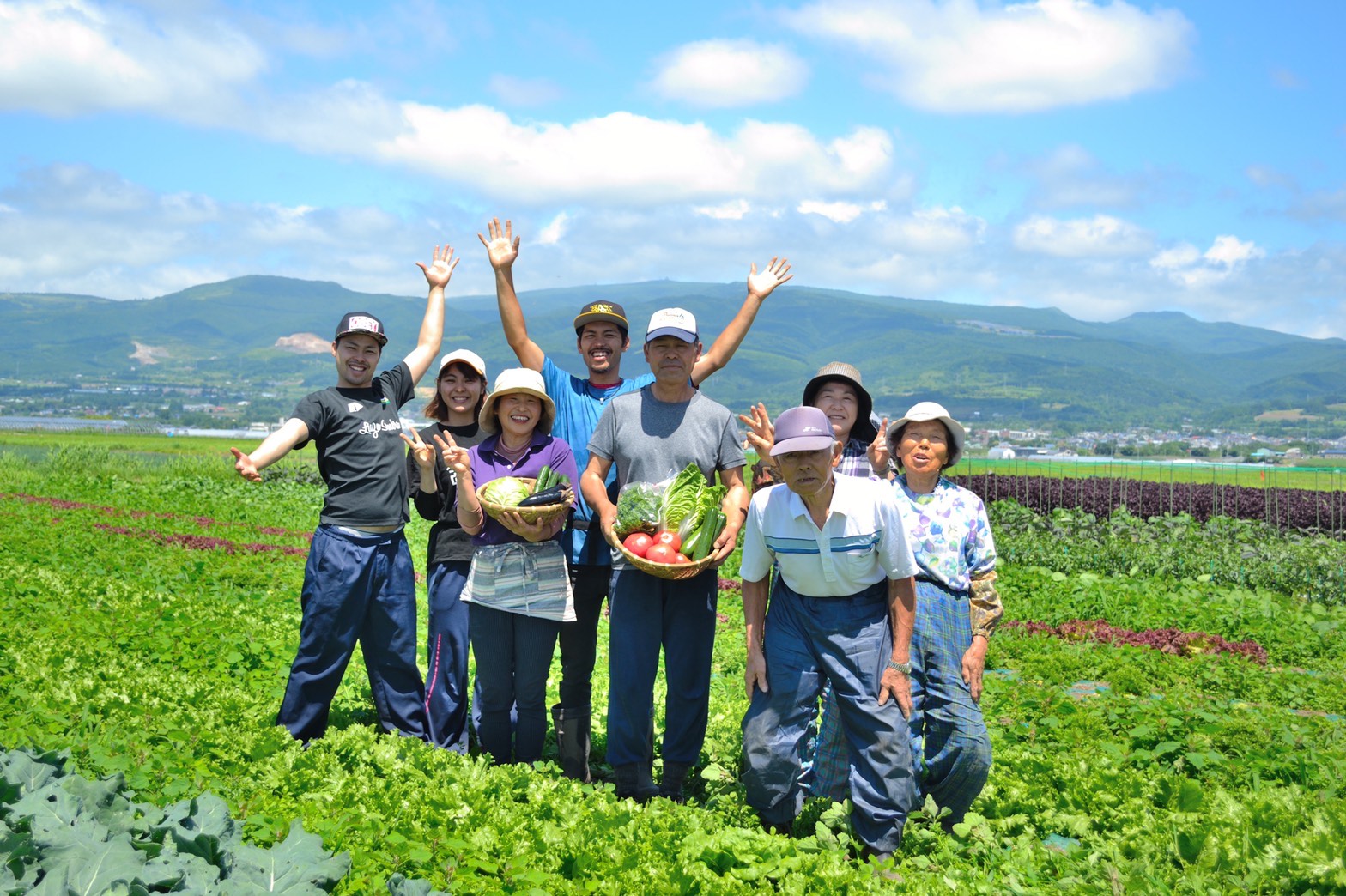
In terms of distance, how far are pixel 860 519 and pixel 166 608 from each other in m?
7.08

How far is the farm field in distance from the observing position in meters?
3.54

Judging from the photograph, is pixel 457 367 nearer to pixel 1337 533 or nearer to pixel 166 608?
pixel 166 608

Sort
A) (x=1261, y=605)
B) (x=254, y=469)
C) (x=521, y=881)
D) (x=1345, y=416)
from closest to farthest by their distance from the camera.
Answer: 1. (x=521, y=881)
2. (x=254, y=469)
3. (x=1261, y=605)
4. (x=1345, y=416)

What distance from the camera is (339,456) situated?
5.37 m

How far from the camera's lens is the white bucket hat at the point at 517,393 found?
5023 millimetres

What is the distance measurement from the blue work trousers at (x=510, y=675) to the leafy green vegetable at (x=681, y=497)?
2.88 feet

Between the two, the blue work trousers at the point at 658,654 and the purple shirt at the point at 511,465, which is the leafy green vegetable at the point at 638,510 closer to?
the blue work trousers at the point at 658,654

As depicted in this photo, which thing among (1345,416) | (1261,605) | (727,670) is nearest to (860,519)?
(727,670)

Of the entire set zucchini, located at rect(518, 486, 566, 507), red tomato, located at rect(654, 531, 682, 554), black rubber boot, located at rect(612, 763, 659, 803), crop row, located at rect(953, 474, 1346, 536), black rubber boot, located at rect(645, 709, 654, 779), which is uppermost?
zucchini, located at rect(518, 486, 566, 507)

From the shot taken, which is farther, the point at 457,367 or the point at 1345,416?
the point at 1345,416

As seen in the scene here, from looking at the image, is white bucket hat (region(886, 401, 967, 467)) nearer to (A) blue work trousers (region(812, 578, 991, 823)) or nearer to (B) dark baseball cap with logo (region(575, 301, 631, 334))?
(A) blue work trousers (region(812, 578, 991, 823))

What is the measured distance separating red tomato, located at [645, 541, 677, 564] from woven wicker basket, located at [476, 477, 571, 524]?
21.3 inches

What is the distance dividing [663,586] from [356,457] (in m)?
1.87

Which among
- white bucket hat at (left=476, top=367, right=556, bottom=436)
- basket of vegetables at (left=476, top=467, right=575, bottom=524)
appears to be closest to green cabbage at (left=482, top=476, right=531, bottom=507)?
basket of vegetables at (left=476, top=467, right=575, bottom=524)
